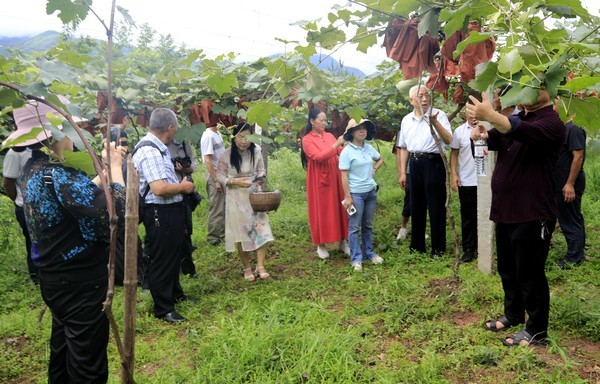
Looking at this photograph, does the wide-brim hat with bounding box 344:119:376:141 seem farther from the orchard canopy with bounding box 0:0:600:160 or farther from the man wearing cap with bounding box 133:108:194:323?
the man wearing cap with bounding box 133:108:194:323

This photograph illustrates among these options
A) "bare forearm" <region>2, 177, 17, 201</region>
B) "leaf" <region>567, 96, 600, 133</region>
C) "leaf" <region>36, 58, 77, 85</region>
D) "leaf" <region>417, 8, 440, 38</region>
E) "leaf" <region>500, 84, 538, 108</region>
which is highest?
"leaf" <region>417, 8, 440, 38</region>

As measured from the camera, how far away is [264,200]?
459 centimetres

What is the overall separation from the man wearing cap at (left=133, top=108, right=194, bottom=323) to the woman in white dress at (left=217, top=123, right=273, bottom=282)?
862 millimetres

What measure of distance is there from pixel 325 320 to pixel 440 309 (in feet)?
3.11

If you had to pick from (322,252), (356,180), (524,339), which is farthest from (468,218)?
(524,339)

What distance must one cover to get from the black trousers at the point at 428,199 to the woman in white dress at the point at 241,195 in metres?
1.69

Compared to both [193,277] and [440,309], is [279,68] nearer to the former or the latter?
[440,309]

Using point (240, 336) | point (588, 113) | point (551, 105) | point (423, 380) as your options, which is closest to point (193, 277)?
point (240, 336)

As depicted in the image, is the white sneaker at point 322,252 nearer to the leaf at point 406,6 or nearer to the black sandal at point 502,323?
the black sandal at point 502,323

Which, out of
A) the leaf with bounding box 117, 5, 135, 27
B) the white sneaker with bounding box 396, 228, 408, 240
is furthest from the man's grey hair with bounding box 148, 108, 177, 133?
the white sneaker with bounding box 396, 228, 408, 240

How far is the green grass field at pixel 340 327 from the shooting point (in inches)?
115

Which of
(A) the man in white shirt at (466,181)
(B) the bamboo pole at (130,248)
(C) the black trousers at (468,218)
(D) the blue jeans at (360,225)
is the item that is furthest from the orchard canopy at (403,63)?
(C) the black trousers at (468,218)

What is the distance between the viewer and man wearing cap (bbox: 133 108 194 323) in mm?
3621

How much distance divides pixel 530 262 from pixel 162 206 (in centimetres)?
275
